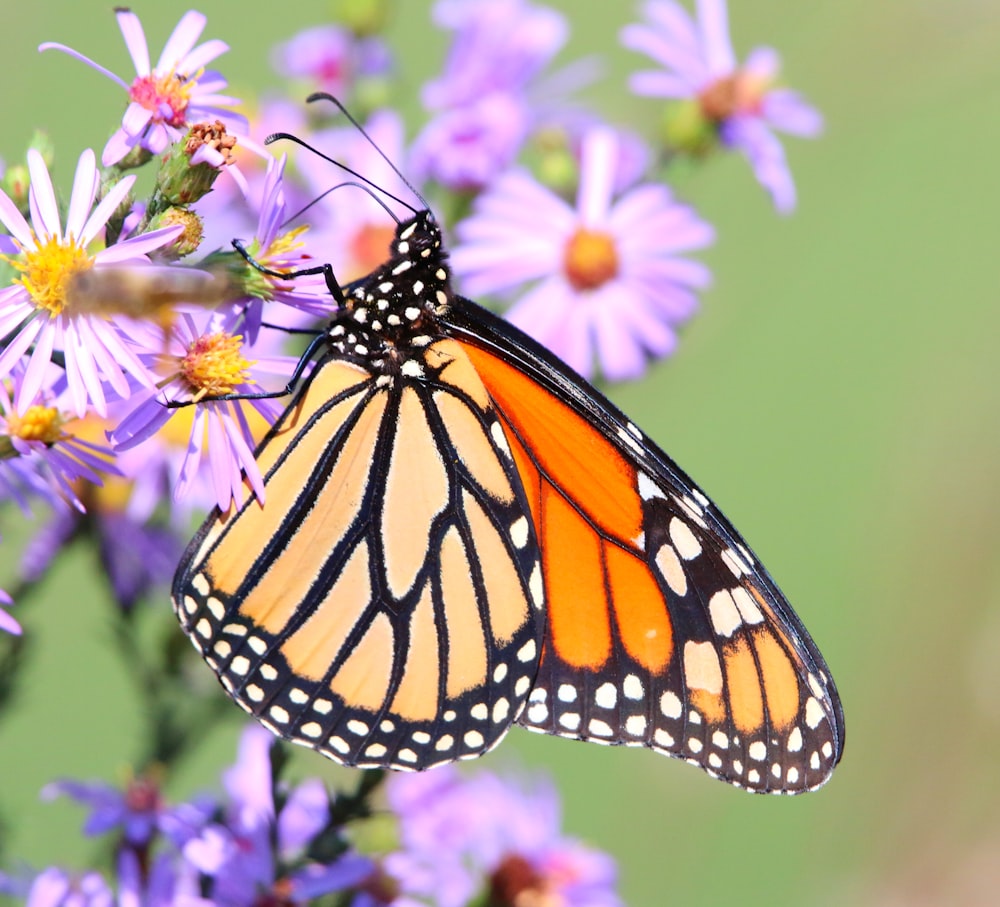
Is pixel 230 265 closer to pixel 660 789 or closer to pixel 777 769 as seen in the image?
pixel 777 769

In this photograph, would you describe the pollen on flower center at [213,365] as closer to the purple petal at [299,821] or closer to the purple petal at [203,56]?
the purple petal at [203,56]

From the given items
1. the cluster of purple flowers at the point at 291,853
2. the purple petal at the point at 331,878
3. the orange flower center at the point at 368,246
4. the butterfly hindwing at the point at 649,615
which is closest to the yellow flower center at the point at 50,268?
the butterfly hindwing at the point at 649,615

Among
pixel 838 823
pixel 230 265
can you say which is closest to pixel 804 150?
pixel 838 823

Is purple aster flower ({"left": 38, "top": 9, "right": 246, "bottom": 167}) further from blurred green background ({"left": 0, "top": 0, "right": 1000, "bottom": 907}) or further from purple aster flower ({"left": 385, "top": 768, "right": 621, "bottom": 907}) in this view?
blurred green background ({"left": 0, "top": 0, "right": 1000, "bottom": 907})

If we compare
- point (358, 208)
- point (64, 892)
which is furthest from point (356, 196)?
point (64, 892)

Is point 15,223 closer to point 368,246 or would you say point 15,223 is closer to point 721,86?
point 368,246

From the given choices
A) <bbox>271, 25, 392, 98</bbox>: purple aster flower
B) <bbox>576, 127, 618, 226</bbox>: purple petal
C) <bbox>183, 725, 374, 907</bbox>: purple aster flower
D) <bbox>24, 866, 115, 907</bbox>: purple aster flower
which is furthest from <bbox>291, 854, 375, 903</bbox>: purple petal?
<bbox>271, 25, 392, 98</bbox>: purple aster flower
